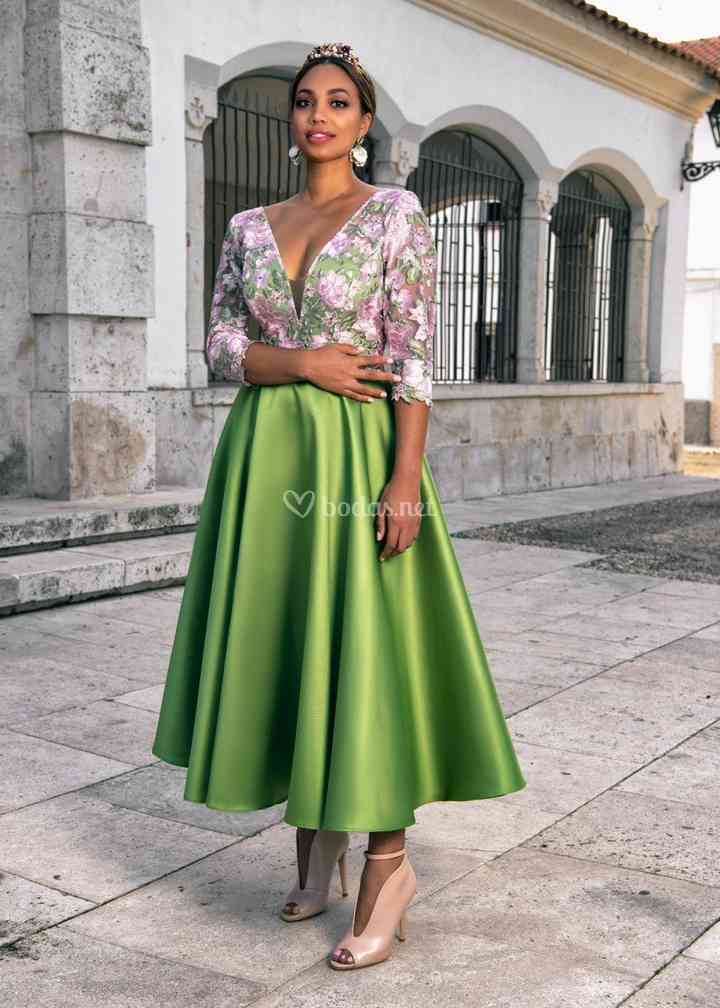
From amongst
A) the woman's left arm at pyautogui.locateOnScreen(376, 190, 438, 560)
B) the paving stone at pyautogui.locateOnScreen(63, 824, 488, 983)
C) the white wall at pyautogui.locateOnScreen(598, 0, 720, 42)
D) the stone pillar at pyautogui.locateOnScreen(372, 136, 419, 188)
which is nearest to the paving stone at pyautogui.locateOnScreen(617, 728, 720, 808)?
the paving stone at pyautogui.locateOnScreen(63, 824, 488, 983)

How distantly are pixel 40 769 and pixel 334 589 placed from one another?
158 centimetres

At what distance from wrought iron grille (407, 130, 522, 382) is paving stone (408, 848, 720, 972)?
8.72 meters

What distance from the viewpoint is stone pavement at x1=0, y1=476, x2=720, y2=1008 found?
243cm

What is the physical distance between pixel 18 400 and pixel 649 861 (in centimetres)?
497

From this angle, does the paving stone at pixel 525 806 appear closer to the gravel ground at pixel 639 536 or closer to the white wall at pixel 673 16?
the gravel ground at pixel 639 536

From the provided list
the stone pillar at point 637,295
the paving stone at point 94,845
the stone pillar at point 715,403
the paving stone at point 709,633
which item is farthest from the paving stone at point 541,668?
the stone pillar at point 715,403

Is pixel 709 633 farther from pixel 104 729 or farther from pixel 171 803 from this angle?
Result: pixel 171 803

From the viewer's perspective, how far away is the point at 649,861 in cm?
307

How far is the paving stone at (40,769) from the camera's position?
11.4ft

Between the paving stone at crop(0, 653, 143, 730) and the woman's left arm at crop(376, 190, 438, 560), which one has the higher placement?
the woman's left arm at crop(376, 190, 438, 560)

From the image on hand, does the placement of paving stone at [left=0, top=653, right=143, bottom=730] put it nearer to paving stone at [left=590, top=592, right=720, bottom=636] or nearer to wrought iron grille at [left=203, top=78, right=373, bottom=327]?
paving stone at [left=590, top=592, right=720, bottom=636]

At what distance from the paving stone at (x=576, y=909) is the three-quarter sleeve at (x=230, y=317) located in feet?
4.09

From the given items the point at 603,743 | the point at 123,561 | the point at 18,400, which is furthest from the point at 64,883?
the point at 18,400

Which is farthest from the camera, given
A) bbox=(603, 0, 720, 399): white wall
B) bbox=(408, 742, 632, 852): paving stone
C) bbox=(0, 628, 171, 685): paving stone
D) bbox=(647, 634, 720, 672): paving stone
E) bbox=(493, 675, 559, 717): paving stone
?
bbox=(603, 0, 720, 399): white wall
